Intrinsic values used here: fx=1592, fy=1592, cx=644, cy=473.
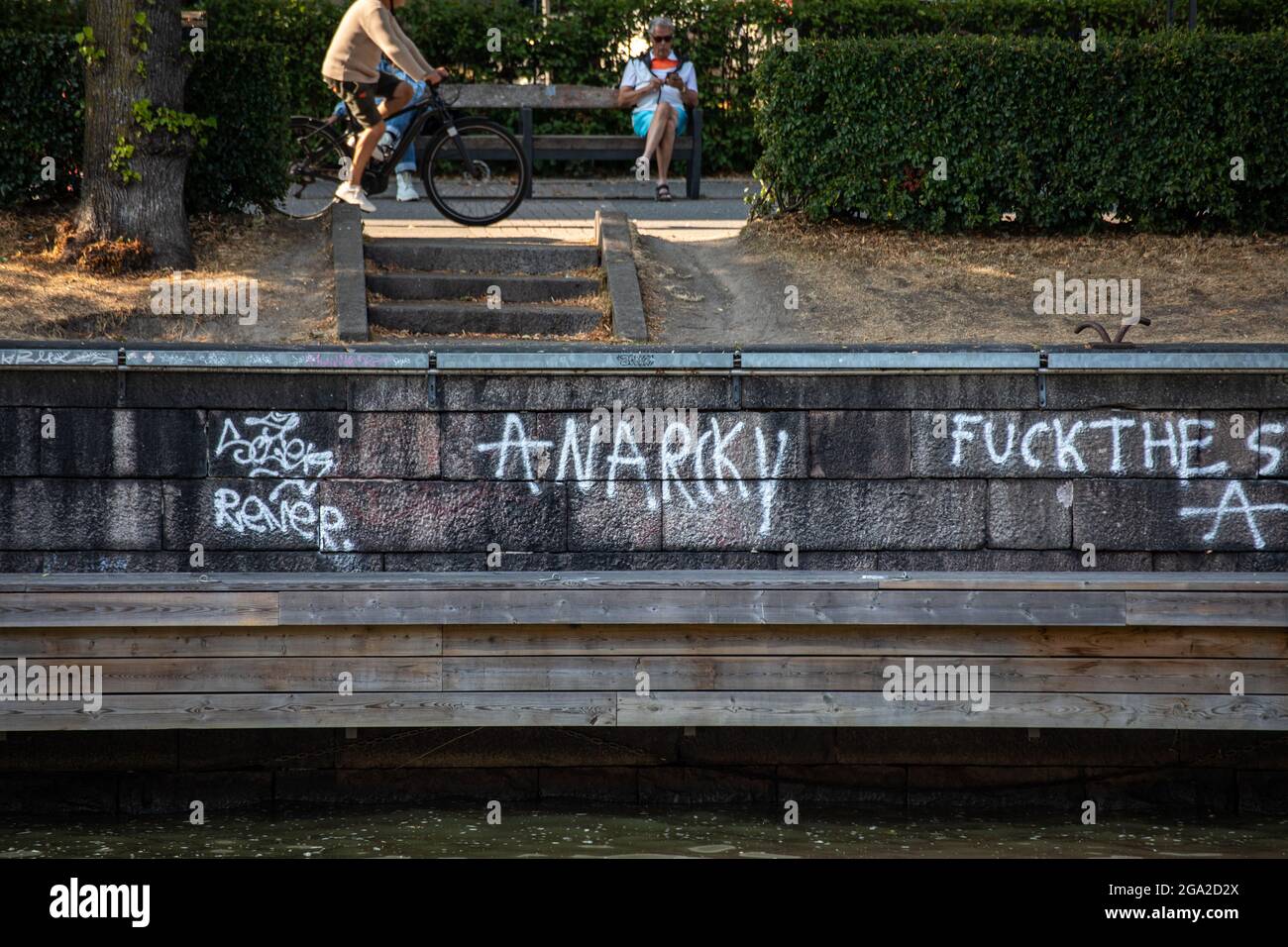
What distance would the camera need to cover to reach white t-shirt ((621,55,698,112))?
13766 mm

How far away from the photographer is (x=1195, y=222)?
408 inches

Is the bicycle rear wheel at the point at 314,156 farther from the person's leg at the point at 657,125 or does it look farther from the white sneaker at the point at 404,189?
the person's leg at the point at 657,125

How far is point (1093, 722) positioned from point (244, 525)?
153 inches

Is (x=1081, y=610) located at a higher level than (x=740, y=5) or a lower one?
lower

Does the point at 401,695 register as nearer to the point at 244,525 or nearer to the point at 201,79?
the point at 244,525

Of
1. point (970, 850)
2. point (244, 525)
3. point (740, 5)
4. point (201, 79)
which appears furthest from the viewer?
point (740, 5)

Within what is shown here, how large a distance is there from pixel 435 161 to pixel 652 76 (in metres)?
3.48

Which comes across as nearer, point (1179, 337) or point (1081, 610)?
point (1081, 610)

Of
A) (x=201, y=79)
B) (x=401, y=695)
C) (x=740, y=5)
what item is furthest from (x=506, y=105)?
(x=401, y=695)

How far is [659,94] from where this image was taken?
1368 cm

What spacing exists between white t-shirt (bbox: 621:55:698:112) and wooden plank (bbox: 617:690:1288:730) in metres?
7.89
